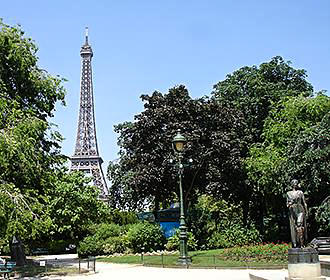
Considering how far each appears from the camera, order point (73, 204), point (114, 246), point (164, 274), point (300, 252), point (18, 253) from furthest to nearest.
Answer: point (73, 204), point (114, 246), point (18, 253), point (164, 274), point (300, 252)

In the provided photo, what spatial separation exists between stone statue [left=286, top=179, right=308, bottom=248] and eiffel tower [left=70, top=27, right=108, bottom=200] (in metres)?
63.4

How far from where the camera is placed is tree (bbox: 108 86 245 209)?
2978 cm

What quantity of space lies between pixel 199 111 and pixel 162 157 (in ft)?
12.7

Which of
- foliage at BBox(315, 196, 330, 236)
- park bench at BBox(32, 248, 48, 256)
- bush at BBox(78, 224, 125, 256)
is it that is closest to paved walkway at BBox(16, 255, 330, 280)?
foliage at BBox(315, 196, 330, 236)

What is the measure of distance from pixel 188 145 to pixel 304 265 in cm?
1793

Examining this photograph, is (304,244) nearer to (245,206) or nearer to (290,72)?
(245,206)

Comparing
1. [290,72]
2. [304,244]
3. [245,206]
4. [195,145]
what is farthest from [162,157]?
[304,244]

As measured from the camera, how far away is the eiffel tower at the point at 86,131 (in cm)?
7750

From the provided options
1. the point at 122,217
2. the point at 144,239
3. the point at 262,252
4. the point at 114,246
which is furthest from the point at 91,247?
the point at 122,217

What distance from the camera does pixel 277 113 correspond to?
104ft

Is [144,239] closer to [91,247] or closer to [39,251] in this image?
[91,247]

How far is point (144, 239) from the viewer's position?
29344mm

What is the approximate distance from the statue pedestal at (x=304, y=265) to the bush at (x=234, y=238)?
18340mm

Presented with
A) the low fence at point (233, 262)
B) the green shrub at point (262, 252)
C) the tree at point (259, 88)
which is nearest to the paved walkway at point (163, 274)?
the low fence at point (233, 262)
